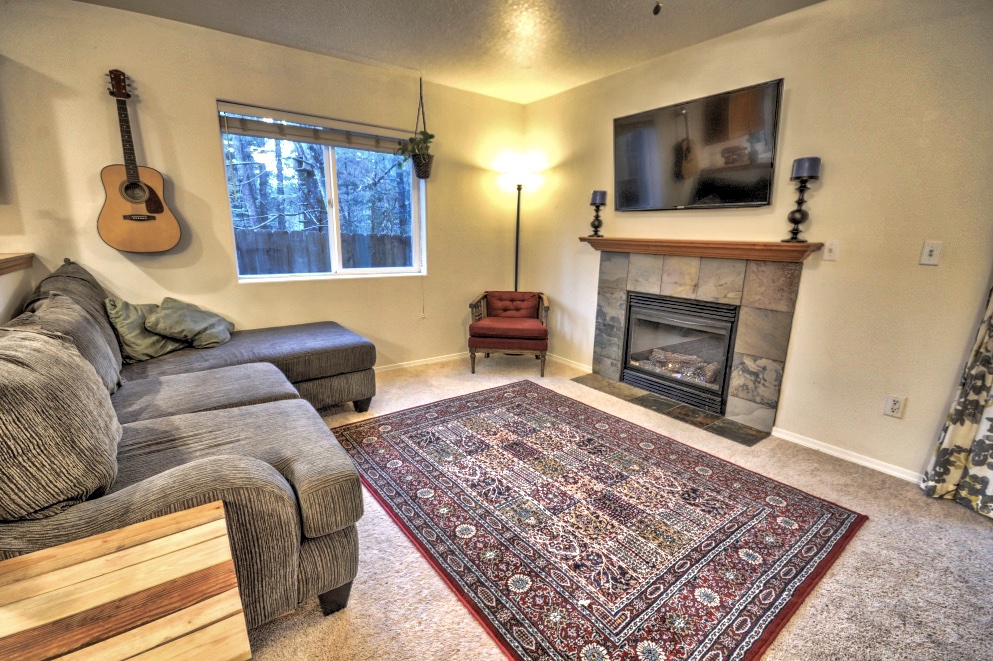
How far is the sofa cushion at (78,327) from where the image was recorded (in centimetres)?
174

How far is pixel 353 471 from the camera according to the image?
1348mm

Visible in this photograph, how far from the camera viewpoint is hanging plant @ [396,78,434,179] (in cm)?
348

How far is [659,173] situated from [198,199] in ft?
10.5

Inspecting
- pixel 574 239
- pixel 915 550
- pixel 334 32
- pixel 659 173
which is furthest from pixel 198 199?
pixel 915 550

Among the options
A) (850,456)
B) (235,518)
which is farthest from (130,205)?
(850,456)

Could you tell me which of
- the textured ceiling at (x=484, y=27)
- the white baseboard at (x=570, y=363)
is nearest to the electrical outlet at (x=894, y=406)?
the white baseboard at (x=570, y=363)

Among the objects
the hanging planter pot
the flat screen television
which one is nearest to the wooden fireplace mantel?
the flat screen television

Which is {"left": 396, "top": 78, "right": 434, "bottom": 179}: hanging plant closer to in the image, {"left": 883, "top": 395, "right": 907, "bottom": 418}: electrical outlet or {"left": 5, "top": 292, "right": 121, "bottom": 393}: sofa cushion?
{"left": 5, "top": 292, "right": 121, "bottom": 393}: sofa cushion

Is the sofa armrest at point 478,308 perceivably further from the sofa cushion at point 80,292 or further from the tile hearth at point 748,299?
the sofa cushion at point 80,292

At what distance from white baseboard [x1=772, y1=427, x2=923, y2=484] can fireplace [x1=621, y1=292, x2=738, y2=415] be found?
40 centimetres

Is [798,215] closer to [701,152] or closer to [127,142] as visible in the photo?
[701,152]

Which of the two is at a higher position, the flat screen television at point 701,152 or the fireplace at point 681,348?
the flat screen television at point 701,152

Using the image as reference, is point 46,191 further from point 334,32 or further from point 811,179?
point 811,179

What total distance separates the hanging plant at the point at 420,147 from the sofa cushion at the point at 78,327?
2345mm
